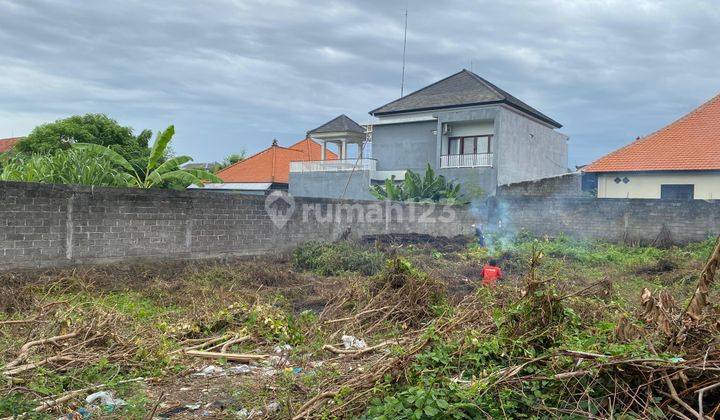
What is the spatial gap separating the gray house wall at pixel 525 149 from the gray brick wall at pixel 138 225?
363 inches

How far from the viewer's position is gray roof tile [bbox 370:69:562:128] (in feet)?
72.7

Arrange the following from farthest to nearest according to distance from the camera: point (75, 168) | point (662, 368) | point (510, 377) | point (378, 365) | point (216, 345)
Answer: point (75, 168) → point (216, 345) → point (378, 365) → point (510, 377) → point (662, 368)

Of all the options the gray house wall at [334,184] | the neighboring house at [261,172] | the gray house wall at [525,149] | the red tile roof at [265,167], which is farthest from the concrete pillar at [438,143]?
the red tile roof at [265,167]

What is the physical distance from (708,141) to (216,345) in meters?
19.6

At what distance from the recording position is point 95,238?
889cm

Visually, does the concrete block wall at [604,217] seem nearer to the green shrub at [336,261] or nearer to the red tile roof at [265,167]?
the green shrub at [336,261]

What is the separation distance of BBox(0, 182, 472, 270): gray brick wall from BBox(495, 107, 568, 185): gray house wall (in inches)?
363

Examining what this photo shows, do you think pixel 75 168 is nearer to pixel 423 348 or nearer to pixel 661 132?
pixel 423 348

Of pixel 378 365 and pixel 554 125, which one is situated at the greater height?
pixel 554 125

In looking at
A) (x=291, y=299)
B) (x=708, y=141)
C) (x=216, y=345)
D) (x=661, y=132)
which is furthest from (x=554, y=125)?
(x=216, y=345)

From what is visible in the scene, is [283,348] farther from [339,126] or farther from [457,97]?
[339,126]

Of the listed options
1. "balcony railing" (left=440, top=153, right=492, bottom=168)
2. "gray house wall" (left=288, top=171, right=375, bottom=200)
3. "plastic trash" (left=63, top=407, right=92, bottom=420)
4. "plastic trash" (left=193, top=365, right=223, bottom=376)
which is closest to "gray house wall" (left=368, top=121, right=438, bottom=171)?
"balcony railing" (left=440, top=153, right=492, bottom=168)

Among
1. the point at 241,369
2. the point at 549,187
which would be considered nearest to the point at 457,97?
the point at 549,187

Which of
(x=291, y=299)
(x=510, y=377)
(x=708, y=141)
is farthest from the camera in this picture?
(x=708, y=141)
